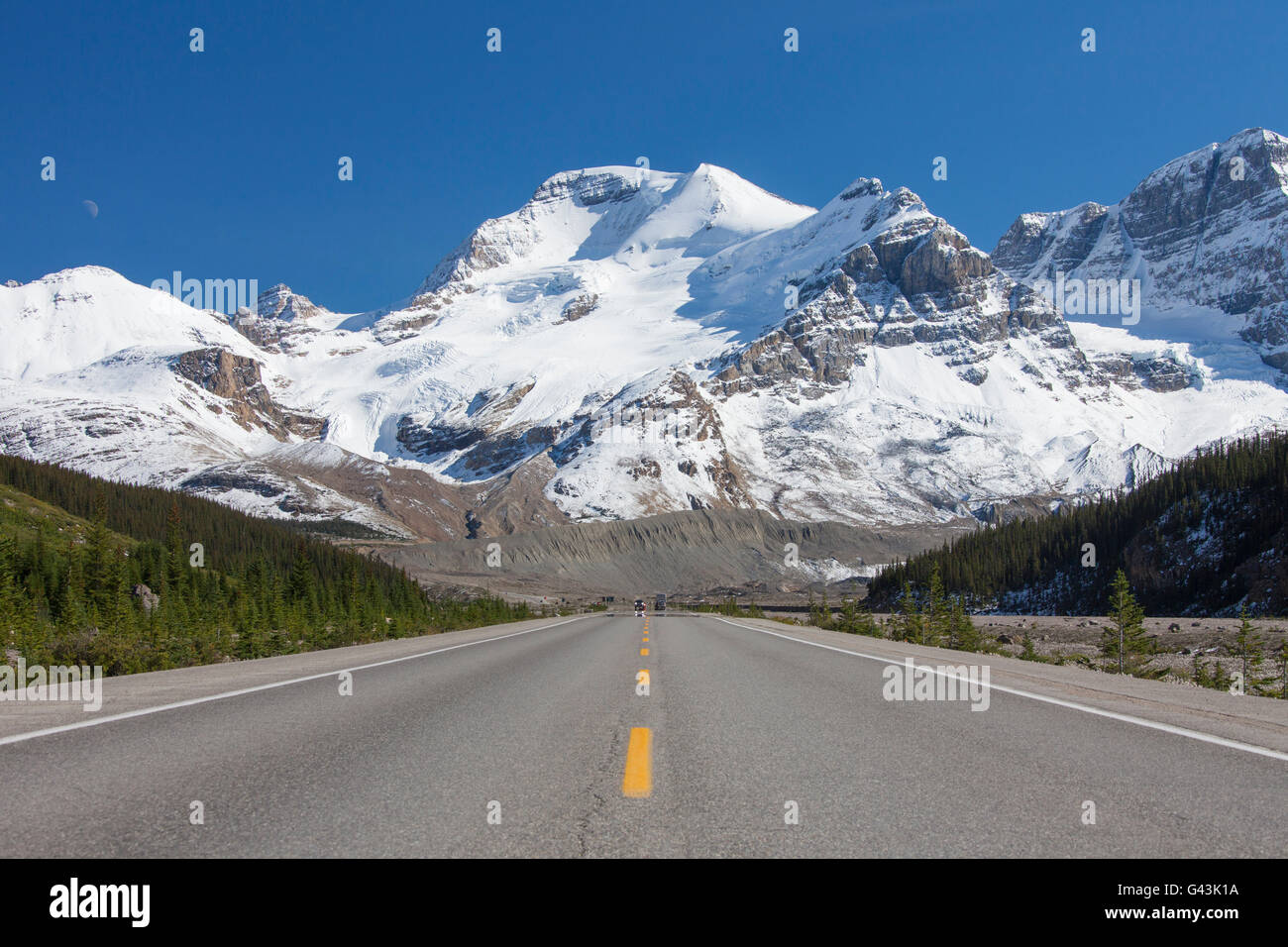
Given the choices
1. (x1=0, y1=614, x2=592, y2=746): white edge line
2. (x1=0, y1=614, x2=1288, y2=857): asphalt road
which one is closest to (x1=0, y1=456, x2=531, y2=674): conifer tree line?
(x1=0, y1=614, x2=592, y2=746): white edge line

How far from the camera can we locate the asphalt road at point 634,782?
4.70 m

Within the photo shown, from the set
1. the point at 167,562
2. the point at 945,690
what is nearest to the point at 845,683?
the point at 945,690

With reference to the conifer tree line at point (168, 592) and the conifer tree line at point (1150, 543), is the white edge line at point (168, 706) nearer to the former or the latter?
the conifer tree line at point (168, 592)

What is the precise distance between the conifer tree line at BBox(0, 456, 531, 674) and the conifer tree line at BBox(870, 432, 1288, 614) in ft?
119

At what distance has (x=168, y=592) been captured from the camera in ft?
180

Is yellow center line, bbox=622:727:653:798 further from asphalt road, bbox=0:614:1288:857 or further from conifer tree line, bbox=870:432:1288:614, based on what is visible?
conifer tree line, bbox=870:432:1288:614

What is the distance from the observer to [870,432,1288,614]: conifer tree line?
72375 mm

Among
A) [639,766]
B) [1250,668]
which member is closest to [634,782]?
[639,766]

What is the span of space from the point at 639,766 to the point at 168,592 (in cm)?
5661

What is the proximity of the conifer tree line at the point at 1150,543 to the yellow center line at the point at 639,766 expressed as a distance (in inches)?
2125

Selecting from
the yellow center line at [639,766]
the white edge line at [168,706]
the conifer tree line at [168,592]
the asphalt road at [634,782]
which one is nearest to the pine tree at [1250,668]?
the asphalt road at [634,782]
